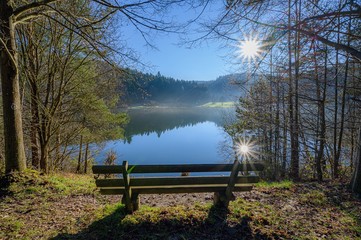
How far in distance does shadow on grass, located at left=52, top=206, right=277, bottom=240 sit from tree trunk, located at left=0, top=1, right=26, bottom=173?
306 cm

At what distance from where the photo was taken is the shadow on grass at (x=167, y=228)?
330 cm

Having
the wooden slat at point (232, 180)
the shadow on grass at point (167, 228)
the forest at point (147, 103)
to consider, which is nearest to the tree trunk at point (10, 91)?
the forest at point (147, 103)

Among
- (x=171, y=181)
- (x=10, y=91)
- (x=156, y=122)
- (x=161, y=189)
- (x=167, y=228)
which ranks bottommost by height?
A: (x=167, y=228)

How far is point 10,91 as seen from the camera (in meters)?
5.29

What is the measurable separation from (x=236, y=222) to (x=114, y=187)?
78.3 inches

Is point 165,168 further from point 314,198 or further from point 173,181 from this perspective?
point 314,198

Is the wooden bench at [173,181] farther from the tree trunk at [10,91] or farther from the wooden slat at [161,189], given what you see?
the tree trunk at [10,91]

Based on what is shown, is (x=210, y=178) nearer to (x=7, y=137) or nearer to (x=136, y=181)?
(x=136, y=181)

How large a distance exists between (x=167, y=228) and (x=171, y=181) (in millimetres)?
677

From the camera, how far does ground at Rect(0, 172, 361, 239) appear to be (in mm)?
3387

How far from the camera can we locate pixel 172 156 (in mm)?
35500

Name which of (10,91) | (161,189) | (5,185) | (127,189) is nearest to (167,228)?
(161,189)

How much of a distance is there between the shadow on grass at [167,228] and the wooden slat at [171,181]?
532 millimetres

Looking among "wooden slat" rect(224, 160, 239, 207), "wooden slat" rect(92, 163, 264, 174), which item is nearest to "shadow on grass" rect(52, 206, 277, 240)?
"wooden slat" rect(224, 160, 239, 207)
